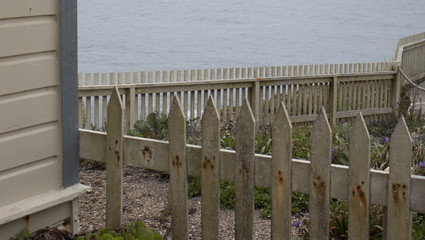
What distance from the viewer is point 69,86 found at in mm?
3701

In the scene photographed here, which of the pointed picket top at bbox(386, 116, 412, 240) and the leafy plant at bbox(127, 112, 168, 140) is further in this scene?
the leafy plant at bbox(127, 112, 168, 140)

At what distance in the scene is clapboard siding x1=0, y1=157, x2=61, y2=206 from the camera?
11.5 ft

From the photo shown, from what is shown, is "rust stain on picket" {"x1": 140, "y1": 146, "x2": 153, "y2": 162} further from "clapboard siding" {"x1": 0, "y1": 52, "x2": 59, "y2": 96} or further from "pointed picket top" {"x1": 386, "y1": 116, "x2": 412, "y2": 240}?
"pointed picket top" {"x1": 386, "y1": 116, "x2": 412, "y2": 240}

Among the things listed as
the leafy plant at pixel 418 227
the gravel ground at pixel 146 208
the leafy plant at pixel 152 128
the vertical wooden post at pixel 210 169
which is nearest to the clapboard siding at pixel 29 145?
the vertical wooden post at pixel 210 169

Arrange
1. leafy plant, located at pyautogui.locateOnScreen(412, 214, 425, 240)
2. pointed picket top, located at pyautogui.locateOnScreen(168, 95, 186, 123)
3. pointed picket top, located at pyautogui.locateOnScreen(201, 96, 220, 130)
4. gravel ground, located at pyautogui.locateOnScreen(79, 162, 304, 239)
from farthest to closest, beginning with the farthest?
gravel ground, located at pyautogui.locateOnScreen(79, 162, 304, 239) < leafy plant, located at pyautogui.locateOnScreen(412, 214, 425, 240) < pointed picket top, located at pyautogui.locateOnScreen(168, 95, 186, 123) < pointed picket top, located at pyautogui.locateOnScreen(201, 96, 220, 130)

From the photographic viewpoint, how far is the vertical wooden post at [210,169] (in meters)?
3.59

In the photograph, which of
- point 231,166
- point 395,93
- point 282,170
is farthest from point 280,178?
point 395,93

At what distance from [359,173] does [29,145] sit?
1822mm

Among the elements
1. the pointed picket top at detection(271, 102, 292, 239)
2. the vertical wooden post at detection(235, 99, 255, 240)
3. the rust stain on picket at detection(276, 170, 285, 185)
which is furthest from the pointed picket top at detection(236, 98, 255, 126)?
the rust stain on picket at detection(276, 170, 285, 185)

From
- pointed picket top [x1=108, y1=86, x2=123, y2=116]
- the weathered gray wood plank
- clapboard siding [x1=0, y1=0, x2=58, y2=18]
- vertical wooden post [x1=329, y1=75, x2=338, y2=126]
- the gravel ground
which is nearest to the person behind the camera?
the weathered gray wood plank

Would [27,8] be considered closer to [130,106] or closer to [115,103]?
[115,103]

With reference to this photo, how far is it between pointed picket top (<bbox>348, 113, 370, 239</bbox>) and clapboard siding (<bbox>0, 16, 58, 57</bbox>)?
1748 millimetres

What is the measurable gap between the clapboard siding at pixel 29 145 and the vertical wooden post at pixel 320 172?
151 centimetres

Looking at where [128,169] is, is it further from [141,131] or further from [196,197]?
[196,197]
